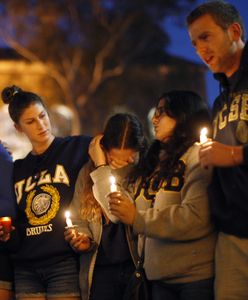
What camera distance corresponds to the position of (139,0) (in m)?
22.3

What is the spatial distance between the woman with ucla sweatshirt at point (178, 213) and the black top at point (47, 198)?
77cm

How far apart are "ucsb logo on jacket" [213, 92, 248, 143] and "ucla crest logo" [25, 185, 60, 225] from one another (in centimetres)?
147

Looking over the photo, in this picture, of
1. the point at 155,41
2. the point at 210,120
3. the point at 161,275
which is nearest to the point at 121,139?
the point at 210,120

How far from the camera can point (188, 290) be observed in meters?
3.19

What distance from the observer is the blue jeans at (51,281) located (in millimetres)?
3943

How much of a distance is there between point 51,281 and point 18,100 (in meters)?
1.46

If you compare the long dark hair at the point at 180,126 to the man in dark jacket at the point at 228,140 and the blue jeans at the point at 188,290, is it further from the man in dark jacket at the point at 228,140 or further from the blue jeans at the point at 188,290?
the blue jeans at the point at 188,290

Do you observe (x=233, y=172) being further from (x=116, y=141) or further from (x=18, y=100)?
(x=18, y=100)

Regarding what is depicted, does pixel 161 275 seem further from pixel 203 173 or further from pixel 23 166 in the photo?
pixel 23 166

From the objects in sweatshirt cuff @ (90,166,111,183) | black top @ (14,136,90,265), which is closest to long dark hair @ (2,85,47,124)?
black top @ (14,136,90,265)

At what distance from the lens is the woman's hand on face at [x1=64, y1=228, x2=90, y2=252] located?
3.79m

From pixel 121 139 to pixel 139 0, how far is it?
19.2 m

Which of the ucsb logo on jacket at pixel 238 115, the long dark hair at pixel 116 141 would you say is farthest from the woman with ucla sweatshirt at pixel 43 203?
the ucsb logo on jacket at pixel 238 115

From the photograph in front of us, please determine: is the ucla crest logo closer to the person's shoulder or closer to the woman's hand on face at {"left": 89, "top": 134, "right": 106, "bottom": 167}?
the woman's hand on face at {"left": 89, "top": 134, "right": 106, "bottom": 167}
